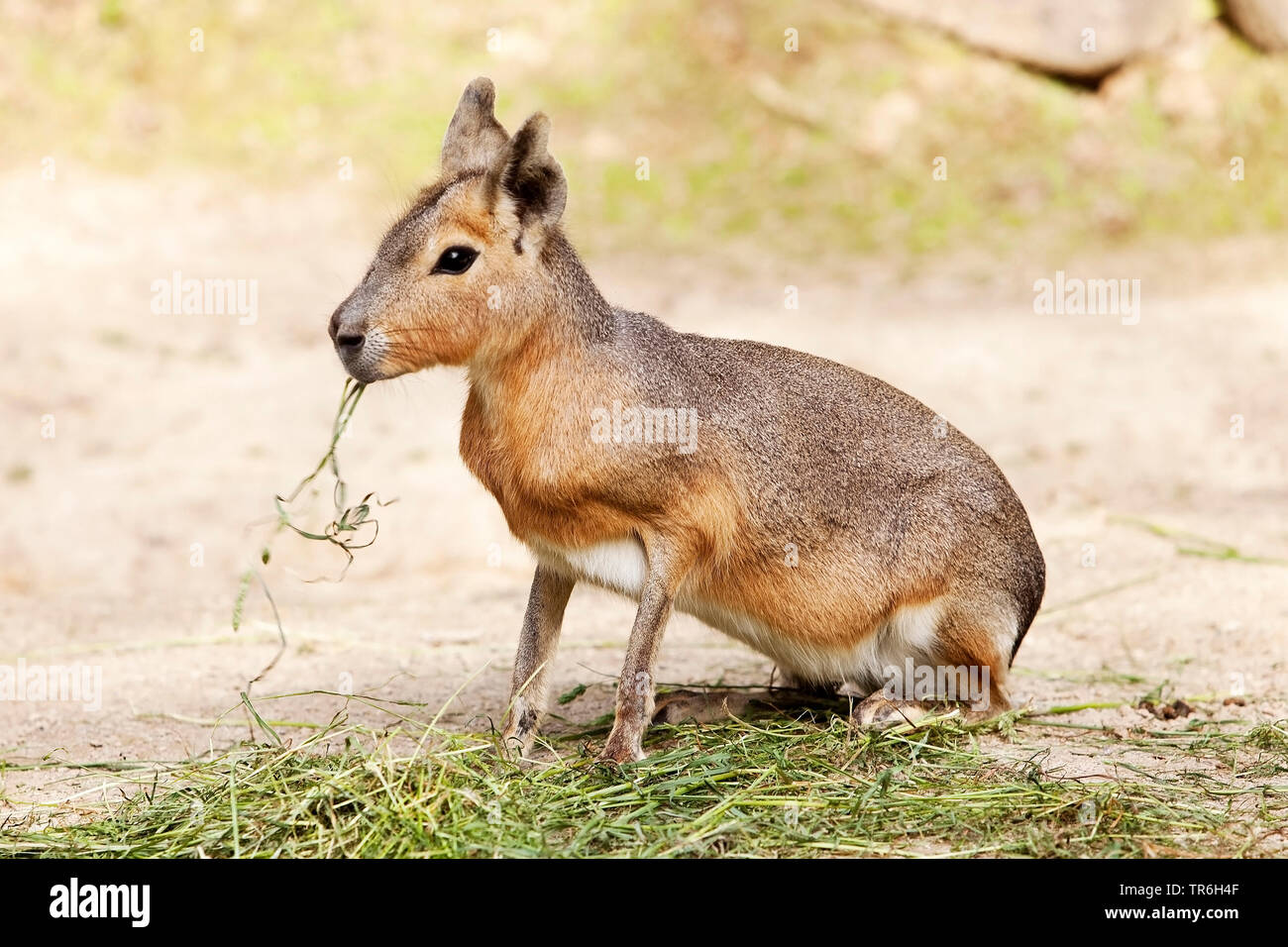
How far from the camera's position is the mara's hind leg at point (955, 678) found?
17.2 ft

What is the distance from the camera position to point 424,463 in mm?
9453

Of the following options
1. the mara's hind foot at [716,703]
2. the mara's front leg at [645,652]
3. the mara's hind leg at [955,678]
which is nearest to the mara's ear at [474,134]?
the mara's front leg at [645,652]

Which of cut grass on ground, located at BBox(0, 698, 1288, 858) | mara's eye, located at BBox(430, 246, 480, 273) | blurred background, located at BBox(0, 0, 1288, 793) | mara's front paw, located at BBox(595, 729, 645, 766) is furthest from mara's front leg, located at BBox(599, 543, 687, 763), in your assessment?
mara's eye, located at BBox(430, 246, 480, 273)

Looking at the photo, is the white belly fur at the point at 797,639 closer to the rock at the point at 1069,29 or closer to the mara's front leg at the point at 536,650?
the mara's front leg at the point at 536,650

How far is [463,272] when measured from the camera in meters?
4.68

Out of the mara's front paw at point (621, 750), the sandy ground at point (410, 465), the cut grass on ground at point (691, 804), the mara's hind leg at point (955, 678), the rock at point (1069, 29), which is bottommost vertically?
the cut grass on ground at point (691, 804)

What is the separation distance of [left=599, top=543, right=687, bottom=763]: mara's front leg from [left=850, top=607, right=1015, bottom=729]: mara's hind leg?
0.86m

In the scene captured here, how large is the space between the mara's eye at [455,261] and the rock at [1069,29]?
1136 cm

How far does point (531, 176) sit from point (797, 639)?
1.89m

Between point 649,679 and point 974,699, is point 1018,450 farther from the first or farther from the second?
point 649,679

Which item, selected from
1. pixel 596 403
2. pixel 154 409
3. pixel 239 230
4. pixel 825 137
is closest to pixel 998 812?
pixel 596 403

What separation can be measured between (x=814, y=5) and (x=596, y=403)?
11686mm

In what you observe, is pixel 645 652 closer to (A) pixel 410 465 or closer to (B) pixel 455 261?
(B) pixel 455 261

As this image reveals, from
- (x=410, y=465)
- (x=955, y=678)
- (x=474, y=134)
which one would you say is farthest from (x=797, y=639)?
(x=410, y=465)
